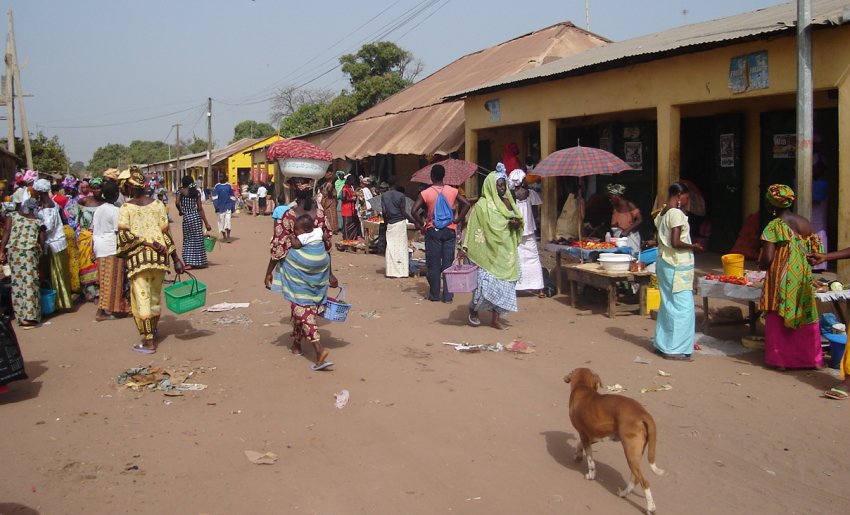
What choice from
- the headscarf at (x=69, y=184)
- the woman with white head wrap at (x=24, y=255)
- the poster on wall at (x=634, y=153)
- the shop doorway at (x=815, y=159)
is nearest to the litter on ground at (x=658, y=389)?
the shop doorway at (x=815, y=159)

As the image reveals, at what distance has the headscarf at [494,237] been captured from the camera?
8391mm

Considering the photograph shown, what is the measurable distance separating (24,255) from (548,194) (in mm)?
8484

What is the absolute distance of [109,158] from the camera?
96.8 meters

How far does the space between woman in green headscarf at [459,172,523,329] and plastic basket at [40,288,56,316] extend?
557 centimetres

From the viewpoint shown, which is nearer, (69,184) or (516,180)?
(516,180)

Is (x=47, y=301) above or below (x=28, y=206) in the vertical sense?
below

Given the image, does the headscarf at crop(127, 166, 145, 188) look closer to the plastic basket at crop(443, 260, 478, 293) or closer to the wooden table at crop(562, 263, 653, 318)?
the plastic basket at crop(443, 260, 478, 293)

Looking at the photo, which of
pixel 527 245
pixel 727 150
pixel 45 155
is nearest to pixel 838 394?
pixel 527 245

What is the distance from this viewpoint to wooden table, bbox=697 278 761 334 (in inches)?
283

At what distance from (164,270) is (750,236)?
8.65m

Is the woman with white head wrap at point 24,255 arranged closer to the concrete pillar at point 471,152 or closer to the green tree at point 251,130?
the concrete pillar at point 471,152

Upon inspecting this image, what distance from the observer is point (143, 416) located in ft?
18.4

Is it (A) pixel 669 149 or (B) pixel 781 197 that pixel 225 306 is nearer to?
(A) pixel 669 149

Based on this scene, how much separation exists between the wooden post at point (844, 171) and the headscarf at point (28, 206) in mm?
9336
